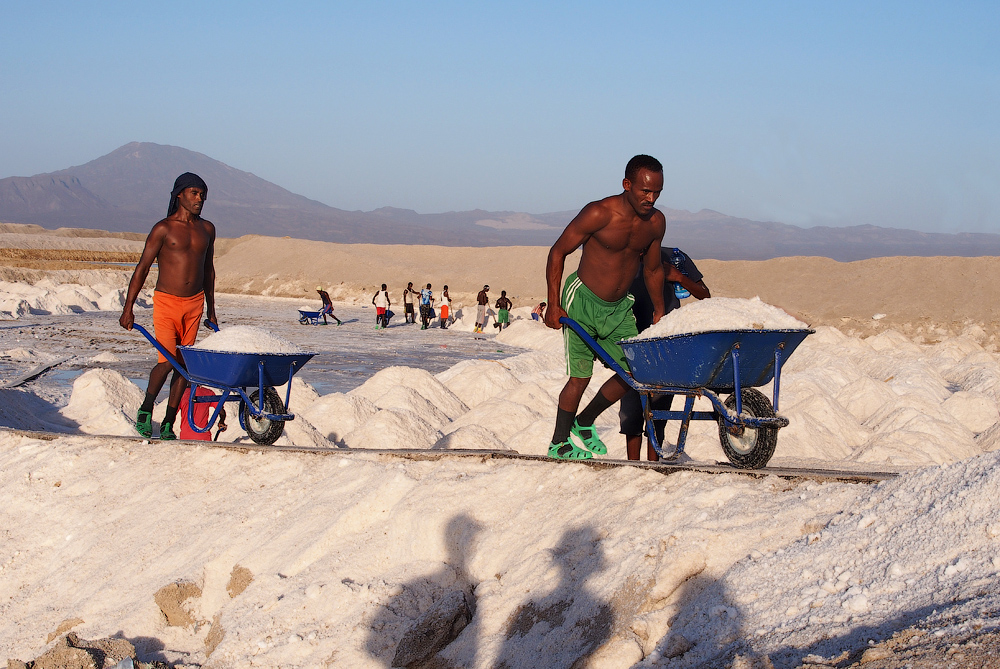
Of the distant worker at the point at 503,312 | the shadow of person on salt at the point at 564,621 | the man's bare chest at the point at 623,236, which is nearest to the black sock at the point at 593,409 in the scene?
the man's bare chest at the point at 623,236

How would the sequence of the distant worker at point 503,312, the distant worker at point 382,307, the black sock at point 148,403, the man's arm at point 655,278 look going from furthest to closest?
the distant worker at point 382,307, the distant worker at point 503,312, the black sock at point 148,403, the man's arm at point 655,278

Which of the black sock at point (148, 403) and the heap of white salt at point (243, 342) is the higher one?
the heap of white salt at point (243, 342)

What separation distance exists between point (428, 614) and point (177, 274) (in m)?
3.06

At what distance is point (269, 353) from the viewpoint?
5.05 m

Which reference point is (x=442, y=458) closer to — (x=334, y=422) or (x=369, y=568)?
(x=369, y=568)

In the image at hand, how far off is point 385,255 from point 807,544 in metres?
47.8

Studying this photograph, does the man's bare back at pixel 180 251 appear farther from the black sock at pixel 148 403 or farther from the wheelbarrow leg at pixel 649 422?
the wheelbarrow leg at pixel 649 422

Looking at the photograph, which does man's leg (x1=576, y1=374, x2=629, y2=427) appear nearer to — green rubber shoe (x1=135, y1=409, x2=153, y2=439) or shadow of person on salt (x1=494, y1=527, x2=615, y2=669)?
shadow of person on salt (x1=494, y1=527, x2=615, y2=669)

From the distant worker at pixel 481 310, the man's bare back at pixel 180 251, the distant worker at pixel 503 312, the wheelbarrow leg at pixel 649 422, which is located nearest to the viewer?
the wheelbarrow leg at pixel 649 422

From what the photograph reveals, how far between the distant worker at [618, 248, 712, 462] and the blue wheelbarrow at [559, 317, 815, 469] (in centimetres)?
31

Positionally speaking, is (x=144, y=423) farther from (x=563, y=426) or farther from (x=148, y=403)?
(x=563, y=426)

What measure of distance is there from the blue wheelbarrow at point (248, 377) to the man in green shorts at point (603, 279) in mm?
1810

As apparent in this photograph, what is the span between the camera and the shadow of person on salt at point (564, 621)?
2.71 m

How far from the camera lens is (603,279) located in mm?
4051
